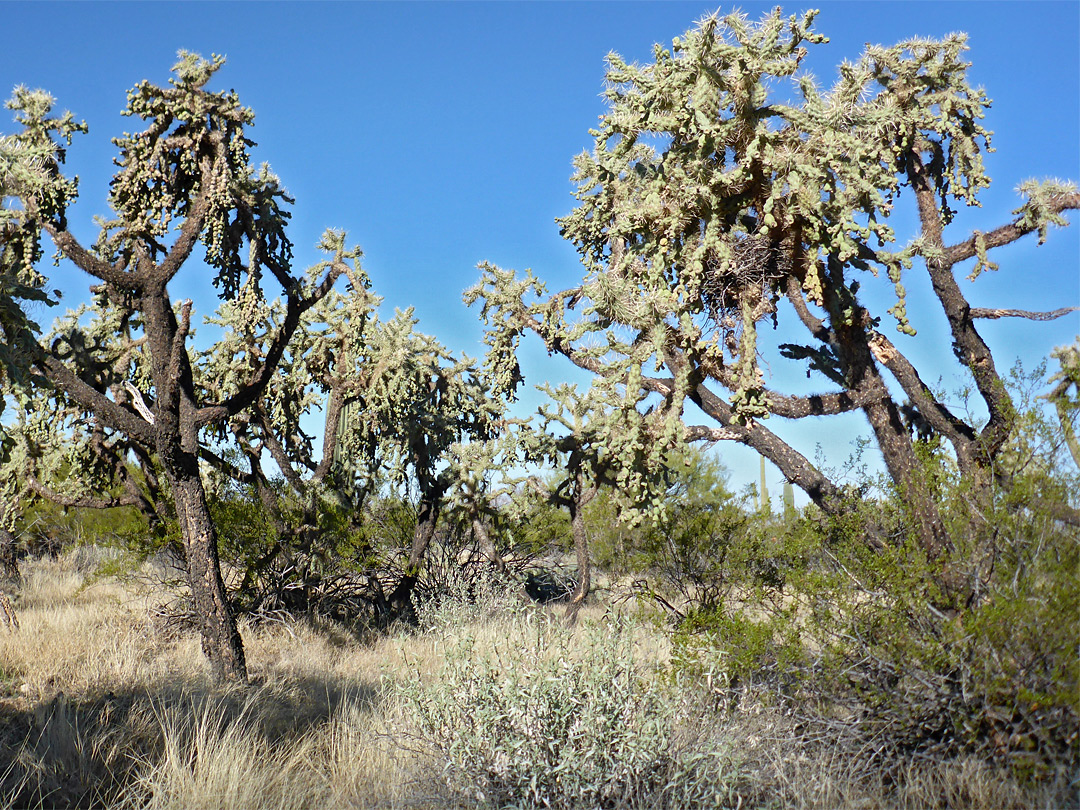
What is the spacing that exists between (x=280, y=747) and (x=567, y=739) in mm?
2342

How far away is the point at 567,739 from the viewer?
4223mm

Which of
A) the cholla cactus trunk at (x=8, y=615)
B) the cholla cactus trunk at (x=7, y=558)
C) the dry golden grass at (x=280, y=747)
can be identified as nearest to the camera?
the dry golden grass at (x=280, y=747)

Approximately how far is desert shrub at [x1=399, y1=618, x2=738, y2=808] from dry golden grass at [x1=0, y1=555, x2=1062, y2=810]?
18cm

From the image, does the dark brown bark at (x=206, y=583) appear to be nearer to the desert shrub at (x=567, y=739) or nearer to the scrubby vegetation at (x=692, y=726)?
the scrubby vegetation at (x=692, y=726)

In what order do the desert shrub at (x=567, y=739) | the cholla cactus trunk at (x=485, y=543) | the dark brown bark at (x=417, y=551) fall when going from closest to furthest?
the desert shrub at (x=567, y=739), the dark brown bark at (x=417, y=551), the cholla cactus trunk at (x=485, y=543)

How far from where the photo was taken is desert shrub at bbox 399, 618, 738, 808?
13.2 feet

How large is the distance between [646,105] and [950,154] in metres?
3.58

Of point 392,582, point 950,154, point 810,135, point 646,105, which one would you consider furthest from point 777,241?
point 392,582

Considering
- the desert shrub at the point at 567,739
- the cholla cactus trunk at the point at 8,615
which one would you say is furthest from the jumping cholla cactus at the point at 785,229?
the cholla cactus trunk at the point at 8,615

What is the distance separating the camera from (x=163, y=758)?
499 centimetres

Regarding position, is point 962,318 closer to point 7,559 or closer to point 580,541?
point 580,541

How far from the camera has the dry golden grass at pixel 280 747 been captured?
418 centimetres

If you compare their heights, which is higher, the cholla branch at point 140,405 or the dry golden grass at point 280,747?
the cholla branch at point 140,405

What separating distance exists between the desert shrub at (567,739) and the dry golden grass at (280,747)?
18 centimetres
